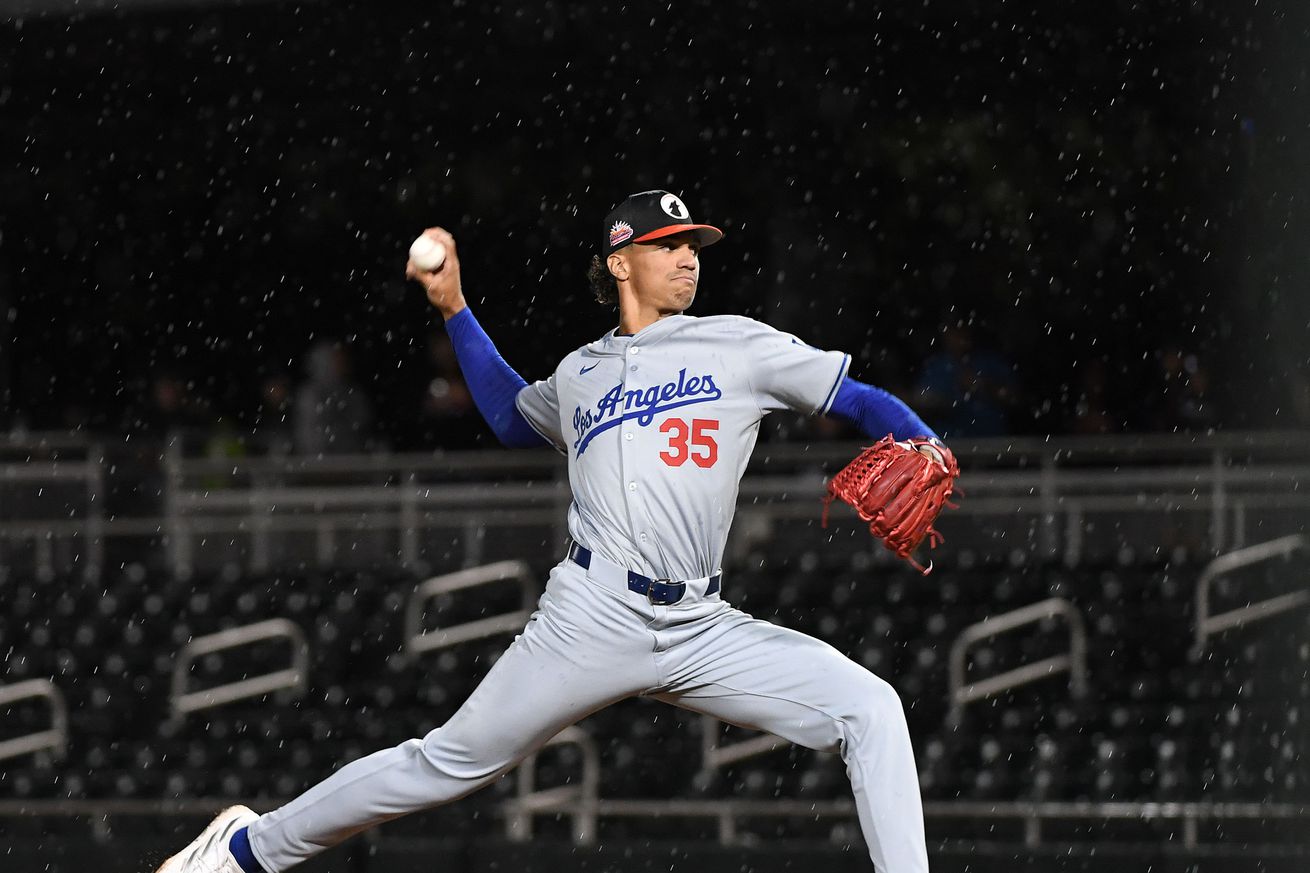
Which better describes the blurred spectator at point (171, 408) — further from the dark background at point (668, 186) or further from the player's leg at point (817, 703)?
the player's leg at point (817, 703)

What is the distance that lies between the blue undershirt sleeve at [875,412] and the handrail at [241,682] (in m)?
4.16

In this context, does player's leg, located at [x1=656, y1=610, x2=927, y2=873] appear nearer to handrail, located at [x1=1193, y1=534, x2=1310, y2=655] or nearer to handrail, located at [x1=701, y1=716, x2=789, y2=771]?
handrail, located at [x1=701, y1=716, x2=789, y2=771]

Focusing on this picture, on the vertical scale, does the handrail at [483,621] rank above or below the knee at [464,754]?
above

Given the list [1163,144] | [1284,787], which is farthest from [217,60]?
[1284,787]

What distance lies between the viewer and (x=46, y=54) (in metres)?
11.8

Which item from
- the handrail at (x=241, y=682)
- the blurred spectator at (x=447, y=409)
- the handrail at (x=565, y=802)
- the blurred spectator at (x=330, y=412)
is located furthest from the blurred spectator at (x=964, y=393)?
the handrail at (x=241, y=682)

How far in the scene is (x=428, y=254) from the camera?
3.93 meters

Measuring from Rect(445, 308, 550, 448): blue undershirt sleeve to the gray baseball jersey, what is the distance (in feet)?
1.14

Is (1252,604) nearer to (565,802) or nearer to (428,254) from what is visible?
(565,802)

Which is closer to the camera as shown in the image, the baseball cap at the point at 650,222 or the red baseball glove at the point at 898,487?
the red baseball glove at the point at 898,487

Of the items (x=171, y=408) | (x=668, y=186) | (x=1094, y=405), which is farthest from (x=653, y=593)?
(x=171, y=408)

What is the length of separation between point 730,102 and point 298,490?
13.7ft

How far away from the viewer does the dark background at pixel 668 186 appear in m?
10.4

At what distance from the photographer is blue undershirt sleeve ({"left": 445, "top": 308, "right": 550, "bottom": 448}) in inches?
161
